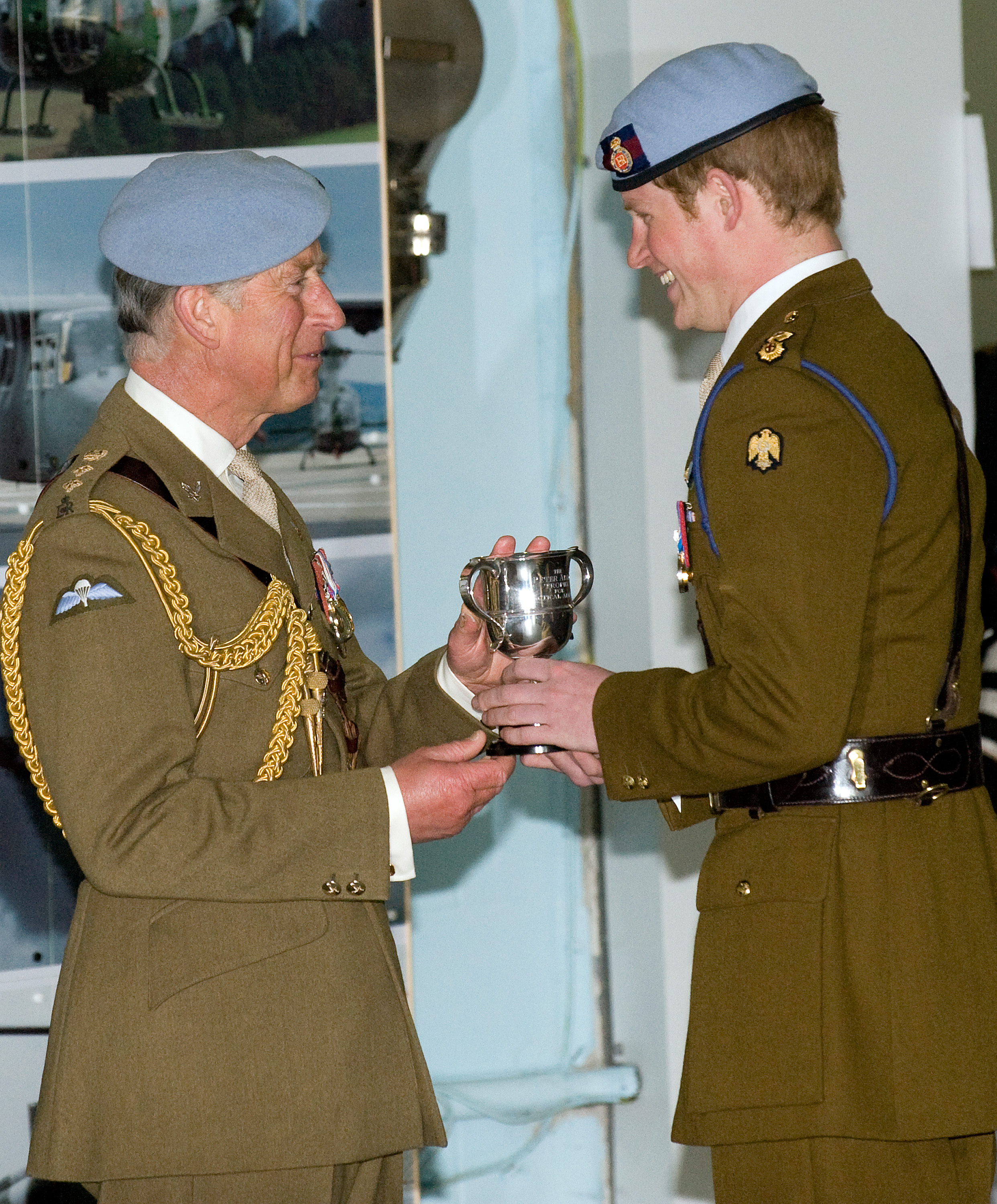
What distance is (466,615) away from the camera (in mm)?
2062

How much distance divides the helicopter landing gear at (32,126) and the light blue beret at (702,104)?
1.45 meters

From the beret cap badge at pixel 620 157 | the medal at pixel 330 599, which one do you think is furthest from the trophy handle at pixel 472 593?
the beret cap badge at pixel 620 157

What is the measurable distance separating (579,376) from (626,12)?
72 cm

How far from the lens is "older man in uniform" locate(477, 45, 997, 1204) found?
1.53 meters

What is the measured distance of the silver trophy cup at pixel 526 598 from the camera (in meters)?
1.88

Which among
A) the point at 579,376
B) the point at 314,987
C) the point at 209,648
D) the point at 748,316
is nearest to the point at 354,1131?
the point at 314,987

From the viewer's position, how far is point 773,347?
5.29 ft

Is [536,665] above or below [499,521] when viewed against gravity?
below

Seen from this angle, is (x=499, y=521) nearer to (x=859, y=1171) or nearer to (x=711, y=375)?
(x=711, y=375)

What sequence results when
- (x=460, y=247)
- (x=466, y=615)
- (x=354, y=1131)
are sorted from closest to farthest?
(x=354, y=1131), (x=466, y=615), (x=460, y=247)

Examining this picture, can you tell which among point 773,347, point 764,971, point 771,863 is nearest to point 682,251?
point 773,347

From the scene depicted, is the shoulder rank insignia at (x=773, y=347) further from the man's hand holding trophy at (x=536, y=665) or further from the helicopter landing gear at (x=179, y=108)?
the helicopter landing gear at (x=179, y=108)

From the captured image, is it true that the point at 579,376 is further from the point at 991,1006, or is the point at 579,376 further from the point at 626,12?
the point at 991,1006

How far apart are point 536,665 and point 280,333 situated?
20.5 inches
